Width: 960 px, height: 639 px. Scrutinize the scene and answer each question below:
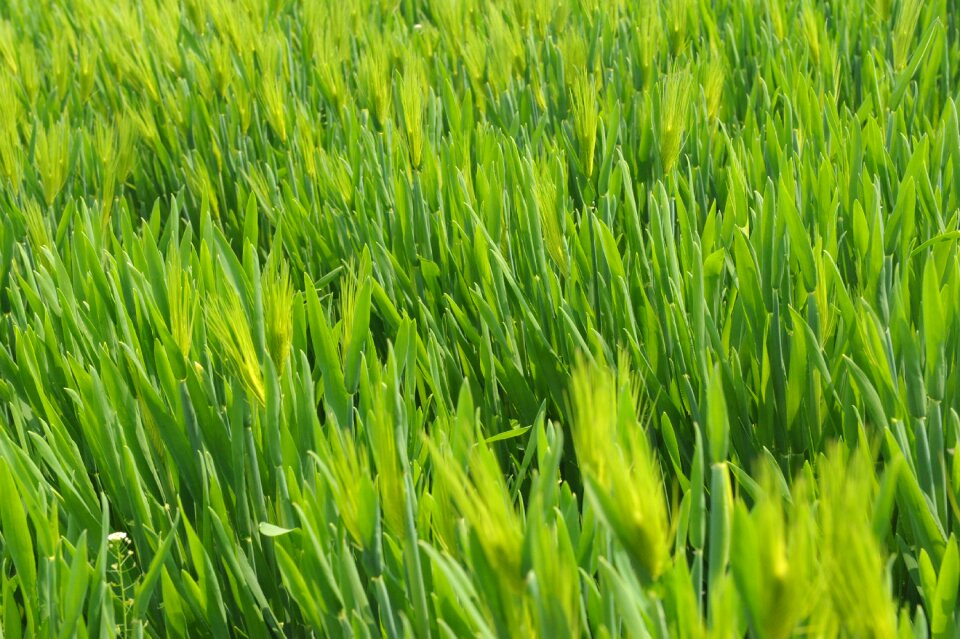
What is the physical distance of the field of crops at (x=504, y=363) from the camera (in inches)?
21.0

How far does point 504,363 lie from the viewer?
99 cm

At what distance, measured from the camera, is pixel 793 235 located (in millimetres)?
926

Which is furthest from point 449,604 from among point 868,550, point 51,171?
point 51,171

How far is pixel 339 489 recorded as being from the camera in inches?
23.5

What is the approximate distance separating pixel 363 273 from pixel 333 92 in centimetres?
74

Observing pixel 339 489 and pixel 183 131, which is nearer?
pixel 339 489

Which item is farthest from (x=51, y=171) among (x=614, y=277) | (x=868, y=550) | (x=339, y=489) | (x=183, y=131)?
(x=868, y=550)

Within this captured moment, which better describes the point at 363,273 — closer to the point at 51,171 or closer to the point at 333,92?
the point at 51,171

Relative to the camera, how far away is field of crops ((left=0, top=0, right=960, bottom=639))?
53 centimetres

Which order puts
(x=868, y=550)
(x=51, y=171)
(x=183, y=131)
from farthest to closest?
(x=183, y=131) → (x=51, y=171) → (x=868, y=550)

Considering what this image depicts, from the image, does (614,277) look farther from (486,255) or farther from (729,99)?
(729,99)

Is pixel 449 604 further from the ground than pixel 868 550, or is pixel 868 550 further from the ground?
pixel 868 550

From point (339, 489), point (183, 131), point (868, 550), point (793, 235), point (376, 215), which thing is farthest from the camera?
point (183, 131)

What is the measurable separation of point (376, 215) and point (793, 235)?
1.70 ft
